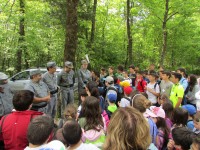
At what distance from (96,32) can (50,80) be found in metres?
14.1

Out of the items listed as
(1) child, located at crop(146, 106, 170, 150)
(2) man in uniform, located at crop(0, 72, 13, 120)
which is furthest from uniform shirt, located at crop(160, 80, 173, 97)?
(2) man in uniform, located at crop(0, 72, 13, 120)

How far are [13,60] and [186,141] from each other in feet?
79.8

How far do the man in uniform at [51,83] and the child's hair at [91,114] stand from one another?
343cm

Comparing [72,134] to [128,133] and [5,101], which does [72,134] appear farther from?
[5,101]

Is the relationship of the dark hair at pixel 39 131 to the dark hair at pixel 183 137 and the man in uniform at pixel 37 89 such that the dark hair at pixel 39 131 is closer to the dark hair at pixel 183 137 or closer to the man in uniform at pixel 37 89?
the dark hair at pixel 183 137

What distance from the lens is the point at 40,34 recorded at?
20.1 m

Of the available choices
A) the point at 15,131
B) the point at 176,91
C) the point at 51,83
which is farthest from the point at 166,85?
the point at 15,131

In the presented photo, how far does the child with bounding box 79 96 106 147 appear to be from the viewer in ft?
10.5

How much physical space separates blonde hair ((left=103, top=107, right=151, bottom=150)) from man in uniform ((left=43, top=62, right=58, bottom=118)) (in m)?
5.15

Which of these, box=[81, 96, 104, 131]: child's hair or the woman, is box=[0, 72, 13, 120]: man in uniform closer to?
box=[81, 96, 104, 131]: child's hair

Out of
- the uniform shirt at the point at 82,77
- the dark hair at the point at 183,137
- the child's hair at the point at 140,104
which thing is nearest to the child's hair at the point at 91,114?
the child's hair at the point at 140,104

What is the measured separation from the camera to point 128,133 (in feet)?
5.74

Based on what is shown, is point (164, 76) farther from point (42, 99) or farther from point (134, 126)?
point (134, 126)

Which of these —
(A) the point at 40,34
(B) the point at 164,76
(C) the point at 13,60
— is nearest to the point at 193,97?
(B) the point at 164,76
